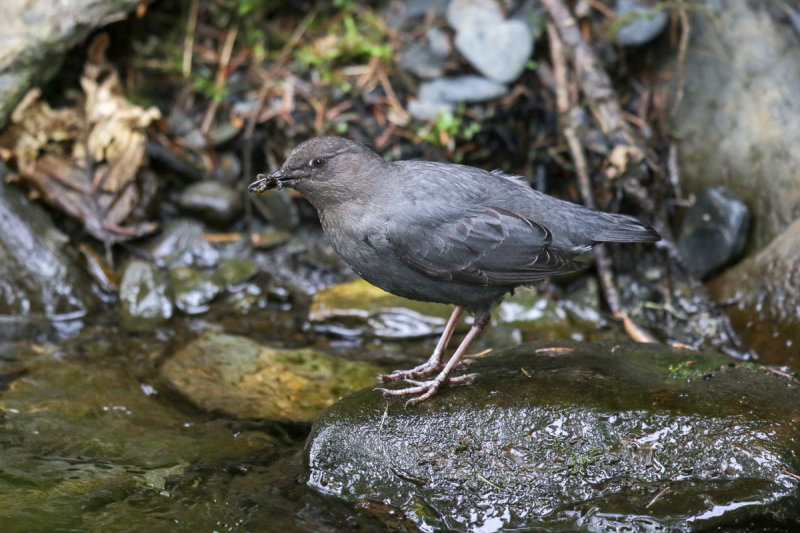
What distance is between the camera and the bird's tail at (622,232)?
4.00 metres

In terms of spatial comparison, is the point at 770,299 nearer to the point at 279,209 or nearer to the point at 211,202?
the point at 279,209

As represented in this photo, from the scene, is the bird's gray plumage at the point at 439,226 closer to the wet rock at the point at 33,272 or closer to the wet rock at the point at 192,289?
the wet rock at the point at 192,289

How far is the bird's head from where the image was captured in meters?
3.90

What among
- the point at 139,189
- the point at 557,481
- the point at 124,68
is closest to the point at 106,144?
the point at 139,189

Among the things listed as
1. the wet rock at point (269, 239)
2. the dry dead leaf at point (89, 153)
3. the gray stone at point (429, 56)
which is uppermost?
the gray stone at point (429, 56)

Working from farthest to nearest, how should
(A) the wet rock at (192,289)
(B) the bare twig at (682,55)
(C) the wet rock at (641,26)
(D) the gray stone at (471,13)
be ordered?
(D) the gray stone at (471,13)
(C) the wet rock at (641,26)
(B) the bare twig at (682,55)
(A) the wet rock at (192,289)

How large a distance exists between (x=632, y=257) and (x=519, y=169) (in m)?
1.11

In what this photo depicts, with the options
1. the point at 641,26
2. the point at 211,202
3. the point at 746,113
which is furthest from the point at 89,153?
the point at 746,113

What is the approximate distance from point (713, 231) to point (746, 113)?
918 millimetres

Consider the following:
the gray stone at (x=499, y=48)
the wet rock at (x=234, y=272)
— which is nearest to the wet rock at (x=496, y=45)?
the gray stone at (x=499, y=48)

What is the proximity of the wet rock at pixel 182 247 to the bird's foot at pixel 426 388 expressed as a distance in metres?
2.96

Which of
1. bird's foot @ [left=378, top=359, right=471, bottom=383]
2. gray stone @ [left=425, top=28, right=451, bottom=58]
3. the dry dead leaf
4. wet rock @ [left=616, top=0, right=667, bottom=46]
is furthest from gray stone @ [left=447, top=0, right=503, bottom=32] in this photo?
bird's foot @ [left=378, top=359, right=471, bottom=383]

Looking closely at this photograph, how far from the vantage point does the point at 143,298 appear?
5746 mm

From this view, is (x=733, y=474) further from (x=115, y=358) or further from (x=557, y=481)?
(x=115, y=358)
